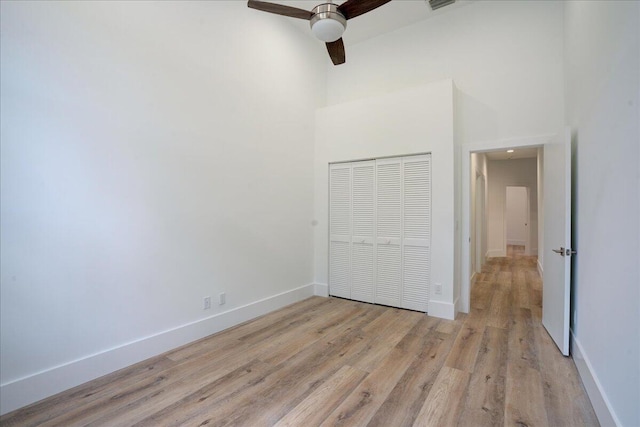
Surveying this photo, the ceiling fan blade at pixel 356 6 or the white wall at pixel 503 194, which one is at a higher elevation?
the ceiling fan blade at pixel 356 6

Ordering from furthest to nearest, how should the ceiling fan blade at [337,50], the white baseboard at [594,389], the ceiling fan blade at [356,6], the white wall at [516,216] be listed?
the white wall at [516,216] → the ceiling fan blade at [337,50] → the ceiling fan blade at [356,6] → the white baseboard at [594,389]

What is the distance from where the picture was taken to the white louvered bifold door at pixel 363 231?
13.6 feet

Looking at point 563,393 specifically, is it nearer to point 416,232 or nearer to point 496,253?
point 416,232

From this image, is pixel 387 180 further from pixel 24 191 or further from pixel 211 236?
pixel 24 191

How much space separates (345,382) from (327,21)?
2.79 metres

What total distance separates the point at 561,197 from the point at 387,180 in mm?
1894

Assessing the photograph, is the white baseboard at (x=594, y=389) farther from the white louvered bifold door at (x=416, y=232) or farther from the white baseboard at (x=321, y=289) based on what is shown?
the white baseboard at (x=321, y=289)

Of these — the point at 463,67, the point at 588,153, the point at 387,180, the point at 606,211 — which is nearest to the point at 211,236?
the point at 387,180

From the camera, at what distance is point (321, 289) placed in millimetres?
4559

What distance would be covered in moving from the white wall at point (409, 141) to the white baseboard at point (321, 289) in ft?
0.12

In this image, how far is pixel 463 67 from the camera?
12.7 feet

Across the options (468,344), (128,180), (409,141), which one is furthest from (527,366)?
(128,180)

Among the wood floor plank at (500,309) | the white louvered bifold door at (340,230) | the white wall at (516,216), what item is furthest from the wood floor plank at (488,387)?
the white wall at (516,216)

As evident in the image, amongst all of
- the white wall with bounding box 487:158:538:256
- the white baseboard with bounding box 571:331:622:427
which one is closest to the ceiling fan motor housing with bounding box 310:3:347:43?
the white baseboard with bounding box 571:331:622:427
